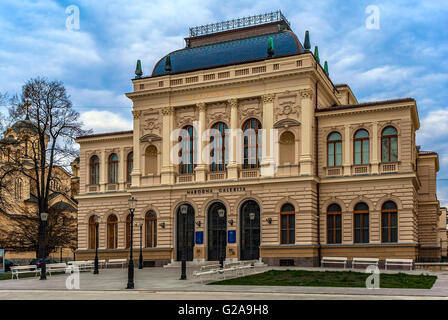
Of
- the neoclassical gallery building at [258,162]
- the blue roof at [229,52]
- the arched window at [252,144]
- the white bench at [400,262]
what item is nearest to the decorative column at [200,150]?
the neoclassical gallery building at [258,162]

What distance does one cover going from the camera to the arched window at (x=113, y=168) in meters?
53.9

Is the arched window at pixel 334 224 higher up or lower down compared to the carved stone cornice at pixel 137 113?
lower down

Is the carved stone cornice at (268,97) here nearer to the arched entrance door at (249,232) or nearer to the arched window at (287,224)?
the arched entrance door at (249,232)

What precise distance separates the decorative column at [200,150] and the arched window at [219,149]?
0.82 m

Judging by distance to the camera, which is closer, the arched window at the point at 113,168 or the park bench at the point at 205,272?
the park bench at the point at 205,272

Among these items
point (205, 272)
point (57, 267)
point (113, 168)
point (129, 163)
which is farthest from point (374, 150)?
point (57, 267)

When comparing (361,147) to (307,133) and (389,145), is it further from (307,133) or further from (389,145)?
(307,133)

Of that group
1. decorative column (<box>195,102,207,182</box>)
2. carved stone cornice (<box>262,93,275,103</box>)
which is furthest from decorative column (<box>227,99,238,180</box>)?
carved stone cornice (<box>262,93,275,103</box>)

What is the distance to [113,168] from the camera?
54156 millimetres

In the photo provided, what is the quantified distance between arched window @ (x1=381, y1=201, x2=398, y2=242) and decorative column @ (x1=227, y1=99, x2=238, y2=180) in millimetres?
11134

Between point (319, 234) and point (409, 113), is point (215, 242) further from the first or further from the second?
point (409, 113)

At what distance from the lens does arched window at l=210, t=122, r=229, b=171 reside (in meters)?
47.7

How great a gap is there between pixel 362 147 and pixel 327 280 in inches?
692
